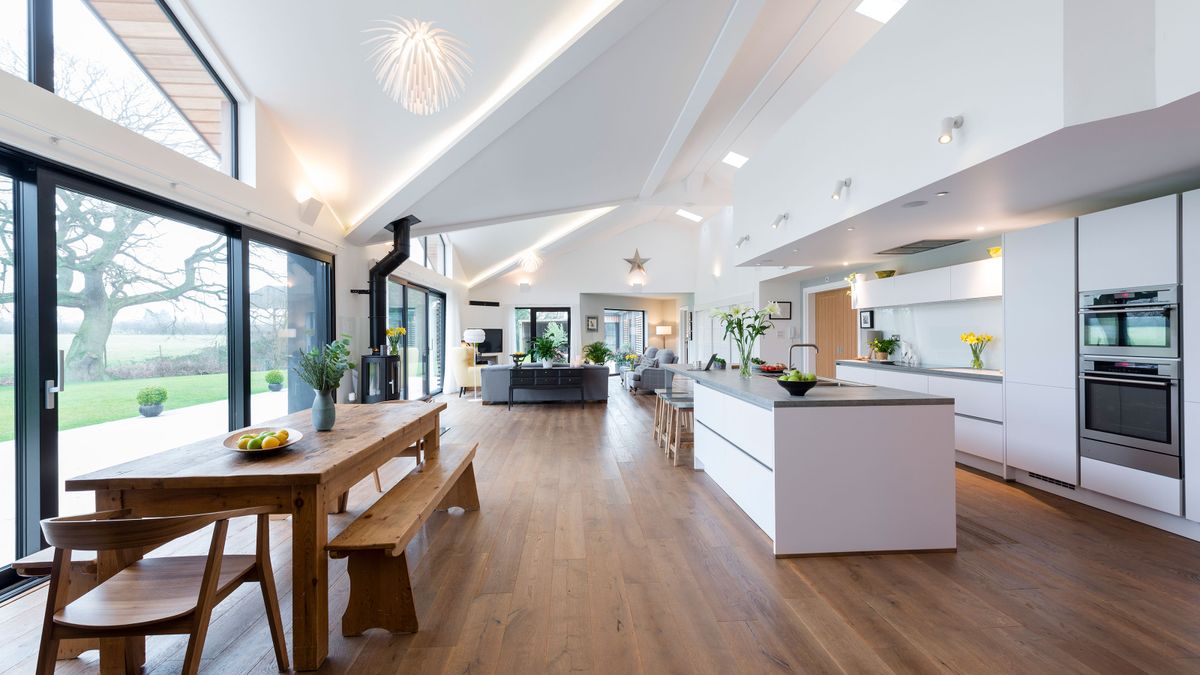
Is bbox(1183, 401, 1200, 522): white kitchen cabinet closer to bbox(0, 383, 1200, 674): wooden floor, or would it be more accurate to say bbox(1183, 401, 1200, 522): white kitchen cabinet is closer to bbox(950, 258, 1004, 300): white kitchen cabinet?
bbox(0, 383, 1200, 674): wooden floor

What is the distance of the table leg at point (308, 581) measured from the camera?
1.70m

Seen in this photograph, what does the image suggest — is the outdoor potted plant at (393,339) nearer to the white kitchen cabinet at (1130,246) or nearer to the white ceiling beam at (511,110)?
the white ceiling beam at (511,110)

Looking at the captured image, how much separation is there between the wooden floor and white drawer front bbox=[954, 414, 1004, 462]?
518 mm

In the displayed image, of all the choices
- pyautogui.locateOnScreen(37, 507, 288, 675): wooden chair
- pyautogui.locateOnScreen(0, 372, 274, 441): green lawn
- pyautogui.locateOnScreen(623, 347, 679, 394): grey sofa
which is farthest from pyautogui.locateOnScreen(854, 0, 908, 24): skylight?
pyautogui.locateOnScreen(623, 347, 679, 394): grey sofa

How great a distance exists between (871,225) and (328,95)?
4303 millimetres

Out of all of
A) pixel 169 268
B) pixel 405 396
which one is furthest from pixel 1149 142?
pixel 405 396

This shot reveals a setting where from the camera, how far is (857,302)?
5.81 metres

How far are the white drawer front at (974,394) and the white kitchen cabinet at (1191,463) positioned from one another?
1.05 meters

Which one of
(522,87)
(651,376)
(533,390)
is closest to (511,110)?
(522,87)

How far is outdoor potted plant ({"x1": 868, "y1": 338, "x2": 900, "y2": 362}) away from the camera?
18.0 ft

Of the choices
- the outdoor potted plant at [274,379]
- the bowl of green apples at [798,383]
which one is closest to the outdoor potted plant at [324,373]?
the bowl of green apples at [798,383]

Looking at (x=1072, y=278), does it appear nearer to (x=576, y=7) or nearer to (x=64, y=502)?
(x=576, y=7)

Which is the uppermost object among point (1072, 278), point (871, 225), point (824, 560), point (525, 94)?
point (525, 94)

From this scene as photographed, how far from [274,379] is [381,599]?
335 centimetres
